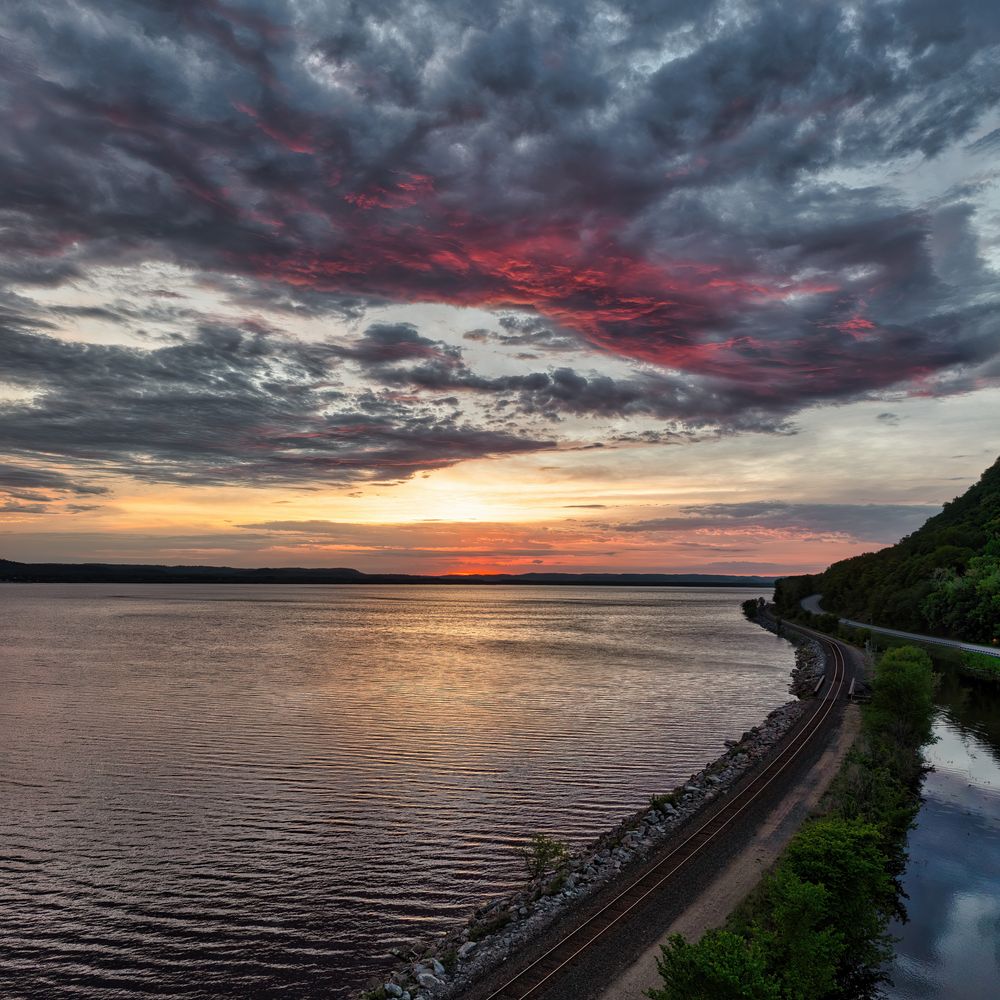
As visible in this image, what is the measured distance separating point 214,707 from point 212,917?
40.9 metres

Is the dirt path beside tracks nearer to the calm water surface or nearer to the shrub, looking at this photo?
the calm water surface

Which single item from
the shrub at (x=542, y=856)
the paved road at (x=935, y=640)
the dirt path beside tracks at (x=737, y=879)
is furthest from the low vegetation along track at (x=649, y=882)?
the paved road at (x=935, y=640)

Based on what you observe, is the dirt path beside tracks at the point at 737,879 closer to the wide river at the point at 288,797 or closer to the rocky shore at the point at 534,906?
the rocky shore at the point at 534,906

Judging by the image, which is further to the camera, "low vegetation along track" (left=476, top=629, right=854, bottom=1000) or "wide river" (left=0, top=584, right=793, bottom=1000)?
"wide river" (left=0, top=584, right=793, bottom=1000)

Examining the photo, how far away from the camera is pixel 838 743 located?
48.1 meters

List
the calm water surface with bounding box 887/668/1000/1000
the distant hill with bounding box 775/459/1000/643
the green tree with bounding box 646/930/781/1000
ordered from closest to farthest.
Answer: the green tree with bounding box 646/930/781/1000 < the calm water surface with bounding box 887/668/1000/1000 < the distant hill with bounding box 775/459/1000/643

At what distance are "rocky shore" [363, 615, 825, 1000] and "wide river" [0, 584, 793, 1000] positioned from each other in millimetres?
1725

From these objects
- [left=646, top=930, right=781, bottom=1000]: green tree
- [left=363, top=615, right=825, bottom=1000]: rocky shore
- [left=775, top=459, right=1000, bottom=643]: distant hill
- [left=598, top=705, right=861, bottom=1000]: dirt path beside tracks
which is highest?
[left=775, top=459, right=1000, bottom=643]: distant hill

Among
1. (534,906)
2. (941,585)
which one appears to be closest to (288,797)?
(534,906)

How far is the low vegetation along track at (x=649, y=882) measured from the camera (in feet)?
65.9

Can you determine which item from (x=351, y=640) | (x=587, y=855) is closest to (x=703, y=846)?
(x=587, y=855)

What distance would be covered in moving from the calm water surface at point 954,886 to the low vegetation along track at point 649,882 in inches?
287

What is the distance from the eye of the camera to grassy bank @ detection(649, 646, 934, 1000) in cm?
1590

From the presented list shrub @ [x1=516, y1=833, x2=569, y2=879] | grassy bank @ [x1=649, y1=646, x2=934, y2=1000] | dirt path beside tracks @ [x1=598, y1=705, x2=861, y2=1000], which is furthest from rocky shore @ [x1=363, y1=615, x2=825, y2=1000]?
grassy bank @ [x1=649, y1=646, x2=934, y2=1000]
